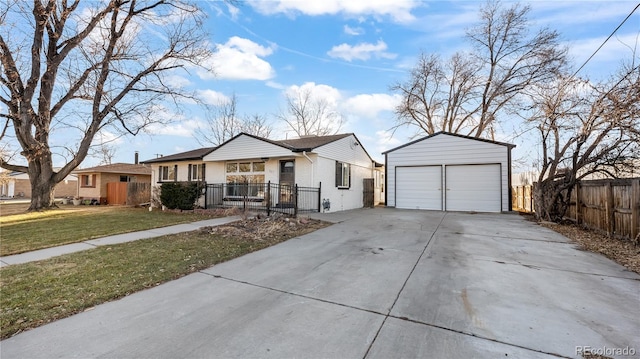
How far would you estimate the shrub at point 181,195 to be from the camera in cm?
1294

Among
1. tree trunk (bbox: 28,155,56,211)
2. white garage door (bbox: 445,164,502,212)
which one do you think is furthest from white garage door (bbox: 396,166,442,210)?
tree trunk (bbox: 28,155,56,211)

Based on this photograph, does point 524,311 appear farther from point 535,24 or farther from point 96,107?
point 535,24

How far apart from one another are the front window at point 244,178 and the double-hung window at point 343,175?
384cm

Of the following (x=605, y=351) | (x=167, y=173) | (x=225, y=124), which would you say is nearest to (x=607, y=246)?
(x=605, y=351)

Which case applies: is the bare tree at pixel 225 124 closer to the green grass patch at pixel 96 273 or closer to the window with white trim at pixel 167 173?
the window with white trim at pixel 167 173

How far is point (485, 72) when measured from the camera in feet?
69.8

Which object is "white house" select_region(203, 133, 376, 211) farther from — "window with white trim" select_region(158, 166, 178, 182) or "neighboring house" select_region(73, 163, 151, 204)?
"neighboring house" select_region(73, 163, 151, 204)

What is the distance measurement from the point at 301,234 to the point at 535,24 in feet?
72.2

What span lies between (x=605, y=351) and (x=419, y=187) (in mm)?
12624

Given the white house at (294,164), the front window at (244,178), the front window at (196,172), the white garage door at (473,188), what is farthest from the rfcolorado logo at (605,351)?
the front window at (196,172)

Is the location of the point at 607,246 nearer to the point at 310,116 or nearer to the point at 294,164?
the point at 294,164

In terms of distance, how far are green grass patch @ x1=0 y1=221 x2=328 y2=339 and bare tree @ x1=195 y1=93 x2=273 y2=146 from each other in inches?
985

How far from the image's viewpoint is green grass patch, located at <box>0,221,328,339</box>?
3.04m

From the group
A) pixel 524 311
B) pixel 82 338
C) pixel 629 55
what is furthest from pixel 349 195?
pixel 82 338
